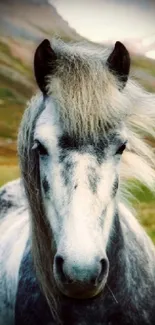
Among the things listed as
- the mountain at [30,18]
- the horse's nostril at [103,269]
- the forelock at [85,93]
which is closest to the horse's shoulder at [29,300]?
the horse's nostril at [103,269]

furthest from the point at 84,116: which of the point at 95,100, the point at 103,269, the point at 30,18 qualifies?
the point at 30,18

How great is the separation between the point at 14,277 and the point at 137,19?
1.60 m

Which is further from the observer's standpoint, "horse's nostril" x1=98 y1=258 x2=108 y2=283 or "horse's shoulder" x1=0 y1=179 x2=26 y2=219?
"horse's shoulder" x1=0 y1=179 x2=26 y2=219

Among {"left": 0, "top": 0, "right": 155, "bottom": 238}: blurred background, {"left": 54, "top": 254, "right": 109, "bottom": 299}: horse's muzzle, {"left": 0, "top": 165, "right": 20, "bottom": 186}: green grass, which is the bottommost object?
{"left": 54, "top": 254, "right": 109, "bottom": 299}: horse's muzzle

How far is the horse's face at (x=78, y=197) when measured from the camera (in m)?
0.97

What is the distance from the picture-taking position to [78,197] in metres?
1.02

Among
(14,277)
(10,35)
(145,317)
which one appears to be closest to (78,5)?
(10,35)

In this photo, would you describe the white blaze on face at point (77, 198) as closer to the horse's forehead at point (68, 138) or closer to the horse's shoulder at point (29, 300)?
the horse's forehead at point (68, 138)

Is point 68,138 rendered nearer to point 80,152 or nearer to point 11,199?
point 80,152

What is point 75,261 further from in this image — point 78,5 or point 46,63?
point 78,5

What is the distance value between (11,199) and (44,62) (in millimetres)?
750

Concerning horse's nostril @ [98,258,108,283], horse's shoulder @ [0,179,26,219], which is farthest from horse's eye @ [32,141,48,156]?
horse's shoulder @ [0,179,26,219]

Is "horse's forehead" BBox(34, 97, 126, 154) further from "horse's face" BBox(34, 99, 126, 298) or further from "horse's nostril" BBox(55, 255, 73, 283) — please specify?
"horse's nostril" BBox(55, 255, 73, 283)

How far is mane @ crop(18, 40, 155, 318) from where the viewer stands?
112cm
